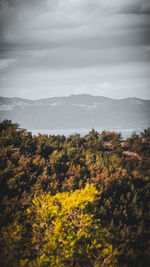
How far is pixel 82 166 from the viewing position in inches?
456

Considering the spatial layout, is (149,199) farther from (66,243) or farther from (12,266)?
(12,266)

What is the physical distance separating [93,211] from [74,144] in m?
7.74

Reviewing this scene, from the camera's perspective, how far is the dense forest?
6695 millimetres

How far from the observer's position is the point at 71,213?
7.36 m

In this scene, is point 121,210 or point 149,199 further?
point 149,199

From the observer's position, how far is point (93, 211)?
326 inches

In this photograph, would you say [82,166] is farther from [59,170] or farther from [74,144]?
[74,144]

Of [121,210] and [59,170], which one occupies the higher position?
[59,170]

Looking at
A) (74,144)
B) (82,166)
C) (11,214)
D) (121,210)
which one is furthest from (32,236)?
(74,144)

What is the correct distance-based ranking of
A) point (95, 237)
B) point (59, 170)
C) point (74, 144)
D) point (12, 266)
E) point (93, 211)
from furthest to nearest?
point (74, 144) < point (59, 170) < point (93, 211) < point (95, 237) < point (12, 266)

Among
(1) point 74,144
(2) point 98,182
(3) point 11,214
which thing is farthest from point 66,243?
(1) point 74,144

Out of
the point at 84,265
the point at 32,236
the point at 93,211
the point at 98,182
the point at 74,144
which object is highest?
the point at 74,144

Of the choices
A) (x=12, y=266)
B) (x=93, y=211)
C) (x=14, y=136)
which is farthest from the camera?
(x=14, y=136)

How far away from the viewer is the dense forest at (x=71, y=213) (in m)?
6.70
